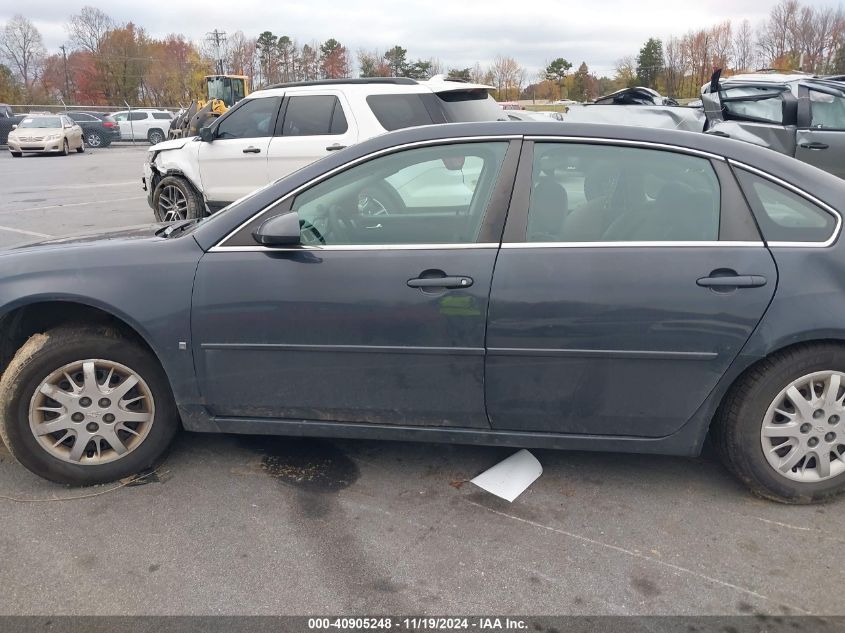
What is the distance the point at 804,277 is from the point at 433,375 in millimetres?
1580

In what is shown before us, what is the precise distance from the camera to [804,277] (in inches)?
115

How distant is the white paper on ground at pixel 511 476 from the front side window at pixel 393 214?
114 centimetres

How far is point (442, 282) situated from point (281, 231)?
72cm

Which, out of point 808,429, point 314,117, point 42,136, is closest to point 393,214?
point 808,429

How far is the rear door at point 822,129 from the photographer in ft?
28.8

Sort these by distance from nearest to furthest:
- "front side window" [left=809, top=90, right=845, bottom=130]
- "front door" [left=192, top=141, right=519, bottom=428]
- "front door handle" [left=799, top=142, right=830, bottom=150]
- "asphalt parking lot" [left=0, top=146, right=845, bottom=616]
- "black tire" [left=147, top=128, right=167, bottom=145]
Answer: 1. "asphalt parking lot" [left=0, top=146, right=845, bottom=616]
2. "front door" [left=192, top=141, right=519, bottom=428]
3. "front door handle" [left=799, top=142, right=830, bottom=150]
4. "front side window" [left=809, top=90, right=845, bottom=130]
5. "black tire" [left=147, top=128, right=167, bottom=145]

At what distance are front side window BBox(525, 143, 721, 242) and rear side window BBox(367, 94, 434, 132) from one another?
5105 mm

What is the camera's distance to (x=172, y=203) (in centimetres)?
960

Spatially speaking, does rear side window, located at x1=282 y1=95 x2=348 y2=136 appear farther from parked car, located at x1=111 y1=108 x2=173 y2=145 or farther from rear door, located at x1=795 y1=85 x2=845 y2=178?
parked car, located at x1=111 y1=108 x2=173 y2=145

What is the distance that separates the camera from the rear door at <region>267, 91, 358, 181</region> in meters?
8.41

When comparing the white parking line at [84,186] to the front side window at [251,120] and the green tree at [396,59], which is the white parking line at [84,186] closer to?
the front side window at [251,120]

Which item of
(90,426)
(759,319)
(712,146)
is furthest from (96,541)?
(712,146)

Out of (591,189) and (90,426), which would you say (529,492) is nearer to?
(591,189)

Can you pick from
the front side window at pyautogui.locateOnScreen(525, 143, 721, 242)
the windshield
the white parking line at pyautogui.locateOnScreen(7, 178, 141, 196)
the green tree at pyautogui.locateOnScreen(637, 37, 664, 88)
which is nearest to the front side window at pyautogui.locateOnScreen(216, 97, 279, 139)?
the front side window at pyautogui.locateOnScreen(525, 143, 721, 242)
